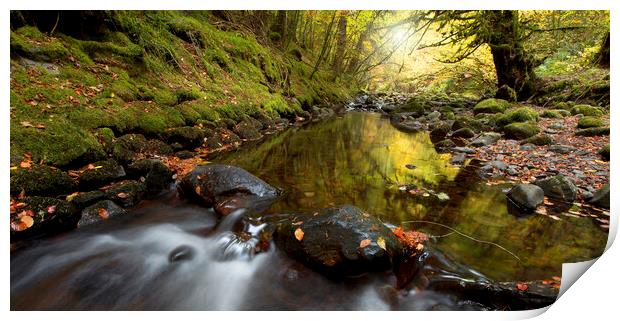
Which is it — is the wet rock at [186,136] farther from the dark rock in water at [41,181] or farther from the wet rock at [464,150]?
the wet rock at [464,150]

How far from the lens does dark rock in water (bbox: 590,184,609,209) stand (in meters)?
3.27

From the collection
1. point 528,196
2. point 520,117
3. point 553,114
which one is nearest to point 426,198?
point 528,196

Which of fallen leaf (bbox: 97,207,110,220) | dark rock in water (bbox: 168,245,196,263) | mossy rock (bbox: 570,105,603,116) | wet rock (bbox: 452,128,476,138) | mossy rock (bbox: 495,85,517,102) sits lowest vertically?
dark rock in water (bbox: 168,245,196,263)

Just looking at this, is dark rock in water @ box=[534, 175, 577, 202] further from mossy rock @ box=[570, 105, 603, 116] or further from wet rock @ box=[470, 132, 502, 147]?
mossy rock @ box=[570, 105, 603, 116]

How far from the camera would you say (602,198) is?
130 inches

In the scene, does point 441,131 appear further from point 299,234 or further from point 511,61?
point 299,234

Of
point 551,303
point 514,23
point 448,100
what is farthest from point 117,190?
point 448,100

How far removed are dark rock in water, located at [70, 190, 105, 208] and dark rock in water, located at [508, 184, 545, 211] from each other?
4.27 m

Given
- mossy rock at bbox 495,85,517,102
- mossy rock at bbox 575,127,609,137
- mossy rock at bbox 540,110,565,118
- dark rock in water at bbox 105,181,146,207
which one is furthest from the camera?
mossy rock at bbox 495,85,517,102

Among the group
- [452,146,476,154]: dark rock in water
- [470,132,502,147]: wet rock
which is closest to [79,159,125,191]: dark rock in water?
[452,146,476,154]: dark rock in water

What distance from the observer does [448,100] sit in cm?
1462

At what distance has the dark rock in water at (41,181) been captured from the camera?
8.45 feet

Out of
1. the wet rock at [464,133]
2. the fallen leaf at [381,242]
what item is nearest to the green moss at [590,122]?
the wet rock at [464,133]

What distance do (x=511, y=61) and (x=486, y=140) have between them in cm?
473
